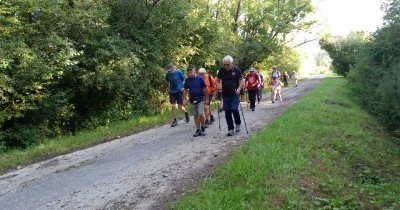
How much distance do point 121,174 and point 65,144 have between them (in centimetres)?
447

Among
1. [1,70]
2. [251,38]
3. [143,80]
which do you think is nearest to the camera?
[1,70]

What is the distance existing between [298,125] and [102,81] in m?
7.91

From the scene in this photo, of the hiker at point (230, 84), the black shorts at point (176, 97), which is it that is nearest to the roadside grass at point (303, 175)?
the hiker at point (230, 84)

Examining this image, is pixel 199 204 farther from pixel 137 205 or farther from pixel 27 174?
pixel 27 174

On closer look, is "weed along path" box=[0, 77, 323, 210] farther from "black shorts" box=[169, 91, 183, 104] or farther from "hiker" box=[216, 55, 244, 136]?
"black shorts" box=[169, 91, 183, 104]

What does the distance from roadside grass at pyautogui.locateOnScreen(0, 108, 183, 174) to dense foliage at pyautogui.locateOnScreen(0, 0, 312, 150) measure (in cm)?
142

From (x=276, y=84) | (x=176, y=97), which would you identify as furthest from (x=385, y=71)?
(x=176, y=97)

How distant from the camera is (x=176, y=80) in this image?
13.0 meters

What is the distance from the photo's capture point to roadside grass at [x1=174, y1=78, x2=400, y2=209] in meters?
5.47

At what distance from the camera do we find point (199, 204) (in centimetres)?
529

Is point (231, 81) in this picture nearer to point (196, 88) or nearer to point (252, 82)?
point (196, 88)

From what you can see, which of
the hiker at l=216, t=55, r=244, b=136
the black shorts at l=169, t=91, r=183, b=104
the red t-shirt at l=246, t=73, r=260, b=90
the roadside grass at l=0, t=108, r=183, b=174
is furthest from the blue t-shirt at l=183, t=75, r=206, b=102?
the red t-shirt at l=246, t=73, r=260, b=90

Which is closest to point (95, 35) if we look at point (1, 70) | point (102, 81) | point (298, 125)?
point (102, 81)

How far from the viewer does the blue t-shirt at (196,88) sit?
10.5 metres
